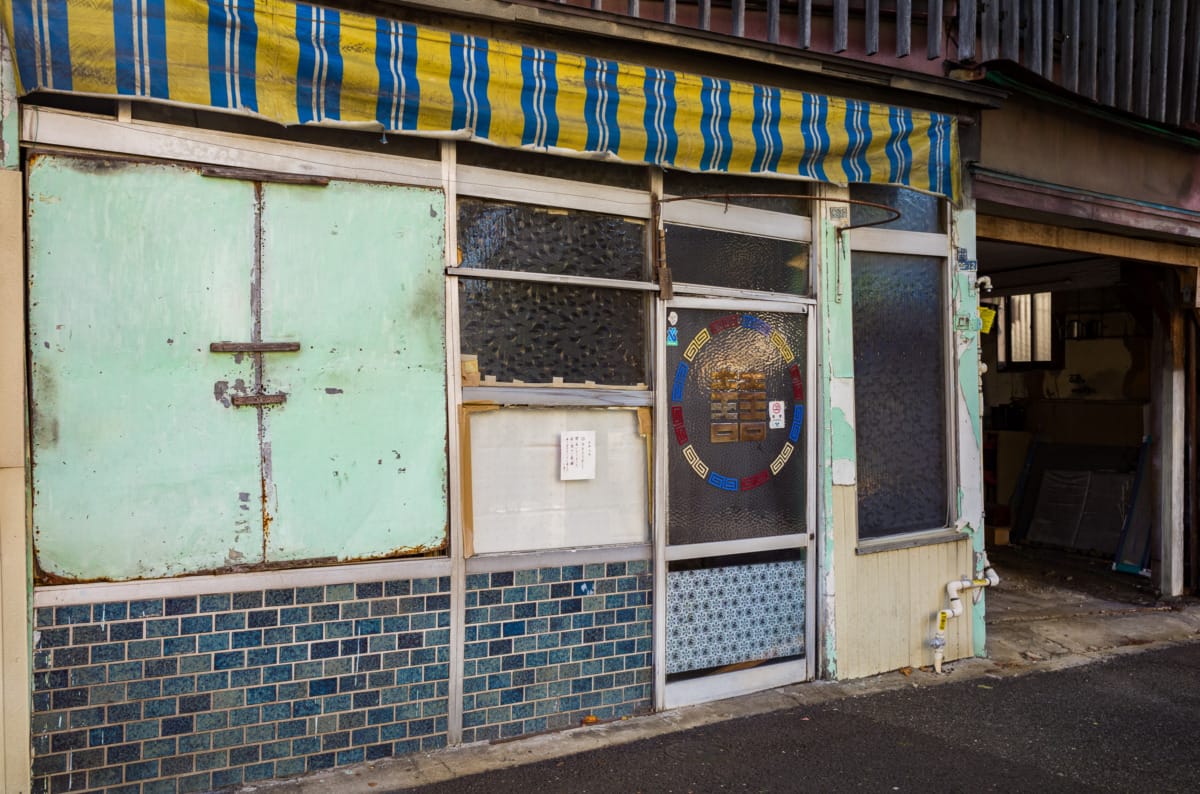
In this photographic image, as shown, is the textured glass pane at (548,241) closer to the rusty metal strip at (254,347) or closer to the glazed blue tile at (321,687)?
the rusty metal strip at (254,347)

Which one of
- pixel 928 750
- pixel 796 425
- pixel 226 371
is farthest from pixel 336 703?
pixel 796 425

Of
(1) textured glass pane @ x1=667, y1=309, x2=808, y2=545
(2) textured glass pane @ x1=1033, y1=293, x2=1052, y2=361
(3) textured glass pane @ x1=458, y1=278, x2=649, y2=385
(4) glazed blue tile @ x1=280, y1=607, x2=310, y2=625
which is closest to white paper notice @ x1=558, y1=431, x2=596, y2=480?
(3) textured glass pane @ x1=458, y1=278, x2=649, y2=385

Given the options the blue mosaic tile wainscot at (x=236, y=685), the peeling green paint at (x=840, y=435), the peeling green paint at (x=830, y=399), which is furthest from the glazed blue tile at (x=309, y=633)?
the peeling green paint at (x=840, y=435)

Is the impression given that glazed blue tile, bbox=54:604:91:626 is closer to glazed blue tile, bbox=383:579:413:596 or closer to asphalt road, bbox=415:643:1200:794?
glazed blue tile, bbox=383:579:413:596

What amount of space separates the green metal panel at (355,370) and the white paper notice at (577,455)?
70 centimetres

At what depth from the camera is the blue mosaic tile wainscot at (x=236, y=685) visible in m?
3.86

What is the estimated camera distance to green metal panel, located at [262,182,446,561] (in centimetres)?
427

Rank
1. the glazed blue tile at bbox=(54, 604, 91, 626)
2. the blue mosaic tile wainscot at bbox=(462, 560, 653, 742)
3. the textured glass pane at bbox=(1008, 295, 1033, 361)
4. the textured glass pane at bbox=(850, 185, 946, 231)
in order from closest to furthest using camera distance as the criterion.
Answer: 1. the glazed blue tile at bbox=(54, 604, 91, 626)
2. the blue mosaic tile wainscot at bbox=(462, 560, 653, 742)
3. the textured glass pane at bbox=(850, 185, 946, 231)
4. the textured glass pane at bbox=(1008, 295, 1033, 361)

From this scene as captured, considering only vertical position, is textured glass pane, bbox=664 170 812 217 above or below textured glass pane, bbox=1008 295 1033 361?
above

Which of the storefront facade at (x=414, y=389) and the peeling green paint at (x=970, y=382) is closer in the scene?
the storefront facade at (x=414, y=389)

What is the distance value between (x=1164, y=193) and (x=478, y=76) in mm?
6572

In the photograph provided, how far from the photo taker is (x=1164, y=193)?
8148 millimetres

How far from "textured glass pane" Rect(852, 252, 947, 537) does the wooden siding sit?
23 centimetres

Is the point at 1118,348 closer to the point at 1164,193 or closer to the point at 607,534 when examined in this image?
the point at 1164,193
